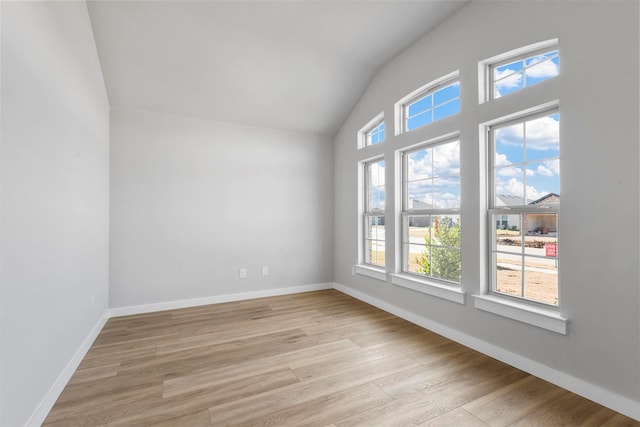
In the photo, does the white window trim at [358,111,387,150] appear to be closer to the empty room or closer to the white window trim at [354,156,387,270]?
the empty room

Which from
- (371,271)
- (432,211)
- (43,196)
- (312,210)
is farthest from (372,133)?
(43,196)

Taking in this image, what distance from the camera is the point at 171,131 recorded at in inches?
152

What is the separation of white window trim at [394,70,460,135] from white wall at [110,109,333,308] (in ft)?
5.22

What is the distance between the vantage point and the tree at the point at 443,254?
303cm

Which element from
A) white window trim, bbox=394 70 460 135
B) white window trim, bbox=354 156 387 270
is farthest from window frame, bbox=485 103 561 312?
A: white window trim, bbox=354 156 387 270

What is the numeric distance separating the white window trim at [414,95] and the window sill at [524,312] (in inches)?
81.9

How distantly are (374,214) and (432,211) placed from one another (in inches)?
42.8

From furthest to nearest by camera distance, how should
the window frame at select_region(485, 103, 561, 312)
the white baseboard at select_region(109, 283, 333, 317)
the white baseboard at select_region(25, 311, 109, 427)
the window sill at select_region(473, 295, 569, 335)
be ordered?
Answer: the white baseboard at select_region(109, 283, 333, 317), the window frame at select_region(485, 103, 561, 312), the window sill at select_region(473, 295, 569, 335), the white baseboard at select_region(25, 311, 109, 427)

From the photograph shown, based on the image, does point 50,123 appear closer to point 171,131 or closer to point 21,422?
point 21,422

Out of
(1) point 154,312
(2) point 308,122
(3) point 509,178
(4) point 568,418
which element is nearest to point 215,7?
(2) point 308,122

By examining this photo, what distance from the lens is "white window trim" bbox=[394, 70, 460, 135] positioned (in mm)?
3002

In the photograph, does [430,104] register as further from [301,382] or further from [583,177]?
[301,382]

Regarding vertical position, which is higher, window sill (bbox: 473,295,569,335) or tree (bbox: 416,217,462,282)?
tree (bbox: 416,217,462,282)

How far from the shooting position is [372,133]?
436cm
